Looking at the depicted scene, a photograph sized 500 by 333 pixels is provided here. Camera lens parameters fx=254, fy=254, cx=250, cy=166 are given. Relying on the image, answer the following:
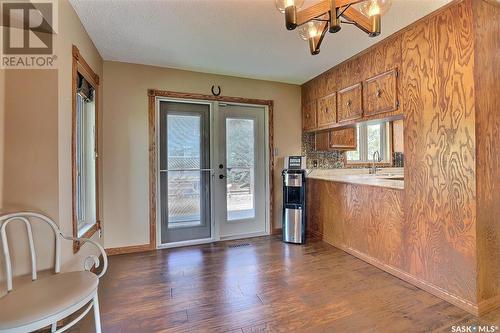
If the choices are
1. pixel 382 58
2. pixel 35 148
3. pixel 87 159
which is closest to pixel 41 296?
pixel 35 148

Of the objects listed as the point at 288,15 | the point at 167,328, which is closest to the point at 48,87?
the point at 288,15

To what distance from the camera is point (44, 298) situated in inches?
50.8

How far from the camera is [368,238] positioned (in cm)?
274

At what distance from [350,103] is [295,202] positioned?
1.44 metres

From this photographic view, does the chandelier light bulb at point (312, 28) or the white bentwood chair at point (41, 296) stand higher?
the chandelier light bulb at point (312, 28)

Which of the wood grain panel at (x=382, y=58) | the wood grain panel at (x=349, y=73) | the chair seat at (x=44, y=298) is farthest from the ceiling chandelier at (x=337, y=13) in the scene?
the chair seat at (x=44, y=298)

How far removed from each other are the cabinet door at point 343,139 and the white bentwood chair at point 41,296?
337 cm

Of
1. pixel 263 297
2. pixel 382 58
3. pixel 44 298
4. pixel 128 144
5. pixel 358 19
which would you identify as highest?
pixel 382 58

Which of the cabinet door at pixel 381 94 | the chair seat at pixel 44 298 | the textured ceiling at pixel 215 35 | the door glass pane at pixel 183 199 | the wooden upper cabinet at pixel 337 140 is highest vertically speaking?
the textured ceiling at pixel 215 35

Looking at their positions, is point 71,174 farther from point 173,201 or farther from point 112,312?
point 173,201

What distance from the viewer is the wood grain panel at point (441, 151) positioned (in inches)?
71.7

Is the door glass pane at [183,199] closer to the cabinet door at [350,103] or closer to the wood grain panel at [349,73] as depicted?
the cabinet door at [350,103]

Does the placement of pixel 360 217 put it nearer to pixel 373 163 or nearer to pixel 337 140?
pixel 337 140

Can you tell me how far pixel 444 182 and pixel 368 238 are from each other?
103 centimetres
